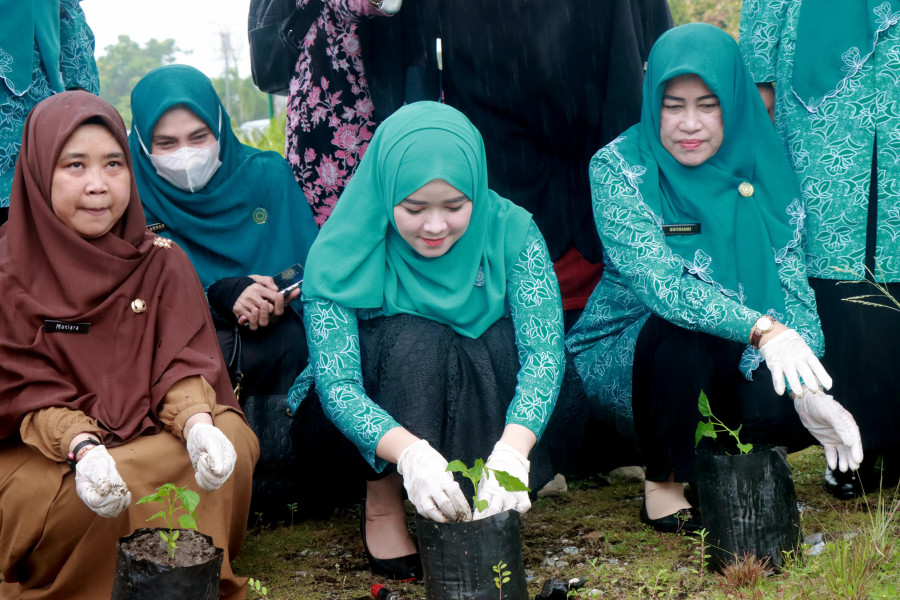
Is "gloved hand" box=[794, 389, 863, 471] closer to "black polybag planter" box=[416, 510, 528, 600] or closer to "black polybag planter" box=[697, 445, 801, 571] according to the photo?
"black polybag planter" box=[697, 445, 801, 571]

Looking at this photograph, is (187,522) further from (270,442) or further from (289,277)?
(289,277)

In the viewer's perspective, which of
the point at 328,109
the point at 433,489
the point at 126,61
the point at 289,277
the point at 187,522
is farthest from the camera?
the point at 126,61

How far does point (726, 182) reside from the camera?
3145 mm

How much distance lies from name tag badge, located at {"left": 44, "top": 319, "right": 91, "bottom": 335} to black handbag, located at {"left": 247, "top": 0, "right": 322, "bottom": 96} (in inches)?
61.7

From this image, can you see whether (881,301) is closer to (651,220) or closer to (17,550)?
(651,220)

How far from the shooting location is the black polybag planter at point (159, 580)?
2076mm

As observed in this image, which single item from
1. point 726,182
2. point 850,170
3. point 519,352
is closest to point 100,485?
point 519,352

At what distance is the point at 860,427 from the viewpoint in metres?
3.16

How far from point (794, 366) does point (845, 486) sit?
902mm

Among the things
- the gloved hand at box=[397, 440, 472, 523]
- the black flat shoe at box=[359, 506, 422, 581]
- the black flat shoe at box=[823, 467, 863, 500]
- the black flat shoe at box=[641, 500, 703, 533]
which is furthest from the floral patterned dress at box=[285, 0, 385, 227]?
the black flat shoe at box=[823, 467, 863, 500]

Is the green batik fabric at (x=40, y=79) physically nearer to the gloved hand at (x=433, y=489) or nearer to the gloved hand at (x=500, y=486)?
the gloved hand at (x=433, y=489)

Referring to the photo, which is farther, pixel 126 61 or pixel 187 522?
pixel 126 61

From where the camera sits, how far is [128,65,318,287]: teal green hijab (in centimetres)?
335

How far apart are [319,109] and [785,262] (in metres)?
1.76
